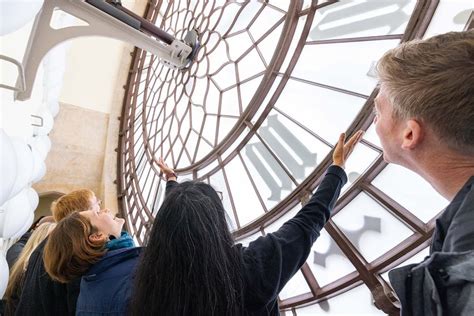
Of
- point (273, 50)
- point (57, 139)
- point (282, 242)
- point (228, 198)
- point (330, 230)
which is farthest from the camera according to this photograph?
point (57, 139)

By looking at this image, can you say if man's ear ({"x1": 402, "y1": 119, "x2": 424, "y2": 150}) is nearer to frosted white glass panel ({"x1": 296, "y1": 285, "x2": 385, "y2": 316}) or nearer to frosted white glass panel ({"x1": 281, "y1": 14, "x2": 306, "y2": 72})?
frosted white glass panel ({"x1": 296, "y1": 285, "x2": 385, "y2": 316})

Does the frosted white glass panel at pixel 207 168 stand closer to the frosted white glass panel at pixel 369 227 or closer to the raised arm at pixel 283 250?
the frosted white glass panel at pixel 369 227

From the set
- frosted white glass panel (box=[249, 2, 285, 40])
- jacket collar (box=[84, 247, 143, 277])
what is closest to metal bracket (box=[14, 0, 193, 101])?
frosted white glass panel (box=[249, 2, 285, 40])

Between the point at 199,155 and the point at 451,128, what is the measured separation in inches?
69.0

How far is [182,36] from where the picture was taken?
2.50 metres

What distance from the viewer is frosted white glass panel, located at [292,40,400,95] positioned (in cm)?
126

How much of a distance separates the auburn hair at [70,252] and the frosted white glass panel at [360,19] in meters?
1.22

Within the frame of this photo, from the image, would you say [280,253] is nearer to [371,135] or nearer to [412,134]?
[412,134]

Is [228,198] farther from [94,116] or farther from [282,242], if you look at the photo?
[94,116]

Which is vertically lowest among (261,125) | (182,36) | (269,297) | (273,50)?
(269,297)

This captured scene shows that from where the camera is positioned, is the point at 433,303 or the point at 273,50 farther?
the point at 273,50

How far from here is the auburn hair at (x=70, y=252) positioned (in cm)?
76

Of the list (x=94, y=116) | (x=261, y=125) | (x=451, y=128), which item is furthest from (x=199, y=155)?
(x=94, y=116)

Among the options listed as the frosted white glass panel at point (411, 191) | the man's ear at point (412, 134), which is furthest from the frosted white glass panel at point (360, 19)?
the man's ear at point (412, 134)
